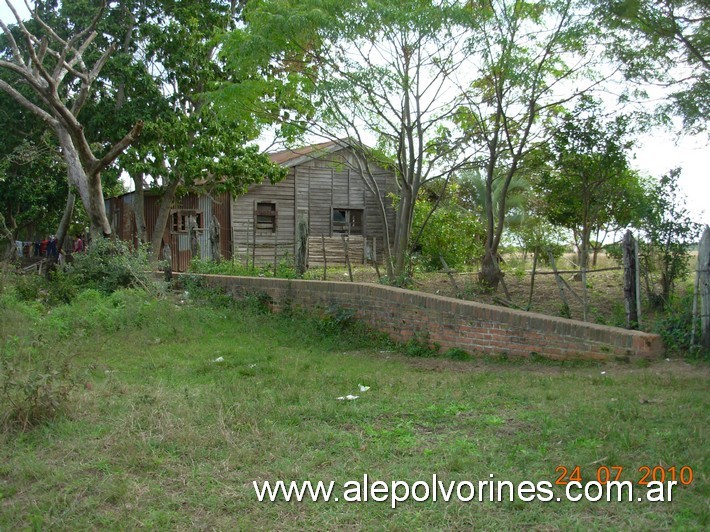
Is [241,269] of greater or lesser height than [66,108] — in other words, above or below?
below

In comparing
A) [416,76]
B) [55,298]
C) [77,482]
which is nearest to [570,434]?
[77,482]

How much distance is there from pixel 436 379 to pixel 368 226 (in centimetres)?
2101

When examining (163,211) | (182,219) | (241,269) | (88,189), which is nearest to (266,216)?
(182,219)

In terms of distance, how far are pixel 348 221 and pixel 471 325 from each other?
1892 centimetres

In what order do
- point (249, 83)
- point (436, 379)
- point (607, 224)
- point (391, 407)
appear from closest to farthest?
point (391, 407), point (436, 379), point (249, 83), point (607, 224)

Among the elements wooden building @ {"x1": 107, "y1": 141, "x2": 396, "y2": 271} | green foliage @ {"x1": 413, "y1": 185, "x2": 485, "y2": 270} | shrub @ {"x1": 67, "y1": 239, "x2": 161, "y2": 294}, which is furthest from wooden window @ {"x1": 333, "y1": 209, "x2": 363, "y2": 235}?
shrub @ {"x1": 67, "y1": 239, "x2": 161, "y2": 294}

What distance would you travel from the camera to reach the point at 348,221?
2741 centimetres

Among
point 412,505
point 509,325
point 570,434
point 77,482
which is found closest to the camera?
point 412,505

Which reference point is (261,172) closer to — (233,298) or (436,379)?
(233,298)

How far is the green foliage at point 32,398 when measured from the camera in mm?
5367

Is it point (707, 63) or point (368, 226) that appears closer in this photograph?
point (707, 63)

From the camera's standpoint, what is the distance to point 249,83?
41.7ft

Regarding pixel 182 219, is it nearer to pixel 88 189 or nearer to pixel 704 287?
pixel 88 189

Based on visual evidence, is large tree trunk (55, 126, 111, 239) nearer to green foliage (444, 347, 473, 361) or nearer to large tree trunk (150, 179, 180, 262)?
large tree trunk (150, 179, 180, 262)
